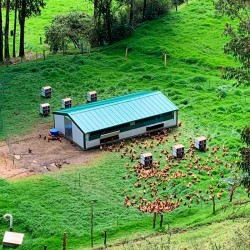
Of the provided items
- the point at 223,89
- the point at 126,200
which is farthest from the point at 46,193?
the point at 223,89

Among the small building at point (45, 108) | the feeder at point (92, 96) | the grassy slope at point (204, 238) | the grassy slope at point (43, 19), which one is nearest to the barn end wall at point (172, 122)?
the feeder at point (92, 96)

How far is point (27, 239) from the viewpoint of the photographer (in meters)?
37.5

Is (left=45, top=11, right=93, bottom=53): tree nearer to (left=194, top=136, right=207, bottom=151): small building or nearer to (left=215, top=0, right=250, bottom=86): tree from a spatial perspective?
(left=194, top=136, right=207, bottom=151): small building

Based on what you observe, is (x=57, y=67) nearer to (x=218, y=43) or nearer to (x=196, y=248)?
(x=218, y=43)

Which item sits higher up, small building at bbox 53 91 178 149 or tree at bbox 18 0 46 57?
tree at bbox 18 0 46 57

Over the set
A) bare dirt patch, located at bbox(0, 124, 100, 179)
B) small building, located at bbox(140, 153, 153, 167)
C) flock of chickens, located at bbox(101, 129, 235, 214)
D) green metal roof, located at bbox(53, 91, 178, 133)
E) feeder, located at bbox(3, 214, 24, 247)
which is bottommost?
feeder, located at bbox(3, 214, 24, 247)

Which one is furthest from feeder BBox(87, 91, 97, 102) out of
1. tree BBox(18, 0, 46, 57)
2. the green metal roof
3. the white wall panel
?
tree BBox(18, 0, 46, 57)

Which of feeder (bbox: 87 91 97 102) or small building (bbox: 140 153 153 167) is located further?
feeder (bbox: 87 91 97 102)

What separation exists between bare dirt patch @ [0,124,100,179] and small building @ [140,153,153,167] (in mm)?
3570

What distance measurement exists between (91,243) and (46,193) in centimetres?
628

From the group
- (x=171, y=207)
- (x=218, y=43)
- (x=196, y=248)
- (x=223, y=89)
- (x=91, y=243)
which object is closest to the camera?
(x=196, y=248)

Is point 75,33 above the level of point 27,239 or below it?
above

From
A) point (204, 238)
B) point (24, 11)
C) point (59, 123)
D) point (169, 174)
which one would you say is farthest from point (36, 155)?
point (24, 11)

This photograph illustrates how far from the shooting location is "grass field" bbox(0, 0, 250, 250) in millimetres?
38875
